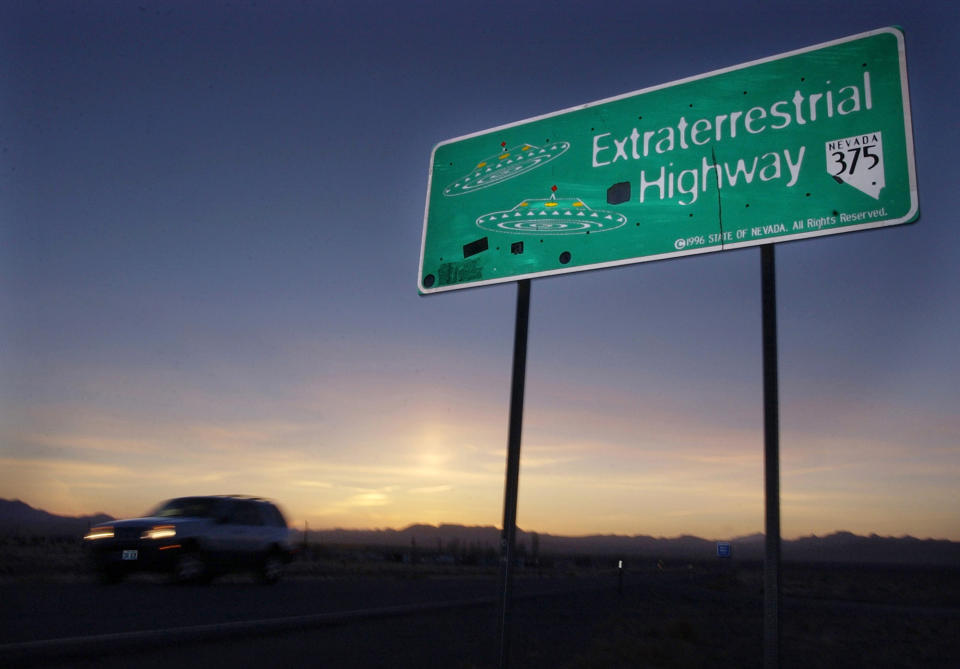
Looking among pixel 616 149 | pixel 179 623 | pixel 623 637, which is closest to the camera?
pixel 616 149

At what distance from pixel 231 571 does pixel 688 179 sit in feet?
44.8

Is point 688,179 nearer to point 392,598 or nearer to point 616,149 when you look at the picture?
point 616,149

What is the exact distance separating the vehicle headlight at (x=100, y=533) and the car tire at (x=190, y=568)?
4.40 ft

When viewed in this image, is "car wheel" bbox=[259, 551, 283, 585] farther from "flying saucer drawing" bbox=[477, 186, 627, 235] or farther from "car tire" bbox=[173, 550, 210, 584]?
"flying saucer drawing" bbox=[477, 186, 627, 235]

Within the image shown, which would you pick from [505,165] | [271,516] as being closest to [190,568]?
[271,516]

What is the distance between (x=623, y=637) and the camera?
12734mm

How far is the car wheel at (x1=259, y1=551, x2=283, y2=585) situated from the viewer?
17039 mm

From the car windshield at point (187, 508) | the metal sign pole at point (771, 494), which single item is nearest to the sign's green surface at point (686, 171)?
the metal sign pole at point (771, 494)

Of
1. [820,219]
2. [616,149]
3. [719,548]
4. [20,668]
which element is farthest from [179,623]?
[719,548]

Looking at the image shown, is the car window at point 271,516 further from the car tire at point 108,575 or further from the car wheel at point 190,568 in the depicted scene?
the car tire at point 108,575

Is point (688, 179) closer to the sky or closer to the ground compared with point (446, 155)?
closer to the ground

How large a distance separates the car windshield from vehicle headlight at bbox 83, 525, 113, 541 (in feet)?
2.89

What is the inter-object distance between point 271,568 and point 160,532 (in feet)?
10.6

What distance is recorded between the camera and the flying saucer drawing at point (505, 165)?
6.40m
